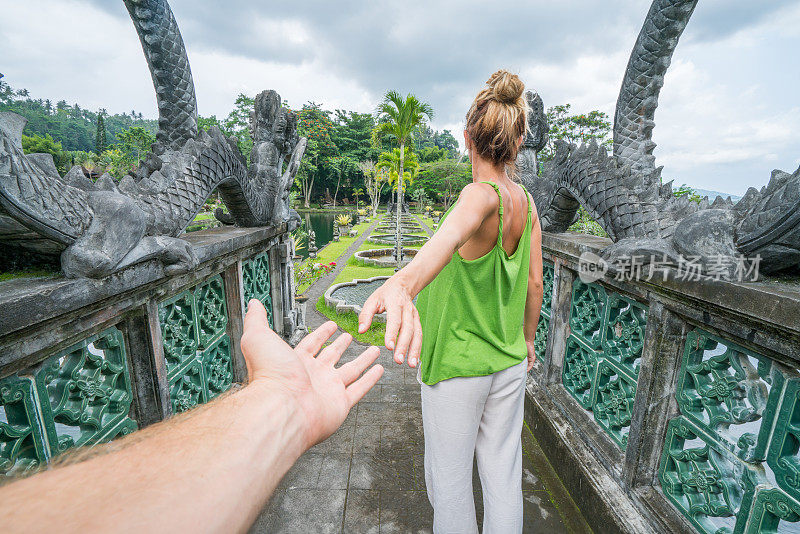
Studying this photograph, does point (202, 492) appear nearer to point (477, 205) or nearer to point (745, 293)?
point (477, 205)

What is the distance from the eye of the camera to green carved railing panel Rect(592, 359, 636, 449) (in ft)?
7.16

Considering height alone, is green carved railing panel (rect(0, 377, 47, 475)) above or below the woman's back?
below

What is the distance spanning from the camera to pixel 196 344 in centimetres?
255

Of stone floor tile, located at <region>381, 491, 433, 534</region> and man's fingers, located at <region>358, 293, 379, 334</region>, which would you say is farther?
stone floor tile, located at <region>381, 491, 433, 534</region>

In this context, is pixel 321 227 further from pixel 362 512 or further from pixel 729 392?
pixel 729 392

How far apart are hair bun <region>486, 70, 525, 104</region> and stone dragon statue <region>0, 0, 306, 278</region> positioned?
5.45ft

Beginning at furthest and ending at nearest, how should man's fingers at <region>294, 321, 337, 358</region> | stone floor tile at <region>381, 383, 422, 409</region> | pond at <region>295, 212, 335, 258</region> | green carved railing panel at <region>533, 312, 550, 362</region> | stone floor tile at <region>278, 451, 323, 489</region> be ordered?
pond at <region>295, 212, 335, 258</region> < stone floor tile at <region>381, 383, 422, 409</region> < green carved railing panel at <region>533, 312, 550, 362</region> < stone floor tile at <region>278, 451, 323, 489</region> < man's fingers at <region>294, 321, 337, 358</region>

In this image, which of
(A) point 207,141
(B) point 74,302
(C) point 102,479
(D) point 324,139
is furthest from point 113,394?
(D) point 324,139

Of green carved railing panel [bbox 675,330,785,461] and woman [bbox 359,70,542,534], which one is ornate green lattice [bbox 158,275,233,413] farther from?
green carved railing panel [bbox 675,330,785,461]

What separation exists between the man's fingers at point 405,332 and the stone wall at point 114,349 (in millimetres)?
1267

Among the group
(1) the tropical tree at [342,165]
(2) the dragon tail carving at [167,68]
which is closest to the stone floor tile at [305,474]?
(2) the dragon tail carving at [167,68]

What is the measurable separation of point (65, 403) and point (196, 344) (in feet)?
3.46

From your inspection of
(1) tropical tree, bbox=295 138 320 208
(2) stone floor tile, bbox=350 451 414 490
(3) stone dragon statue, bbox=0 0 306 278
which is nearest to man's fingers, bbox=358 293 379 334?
(3) stone dragon statue, bbox=0 0 306 278

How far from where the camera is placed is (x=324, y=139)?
38469 millimetres
